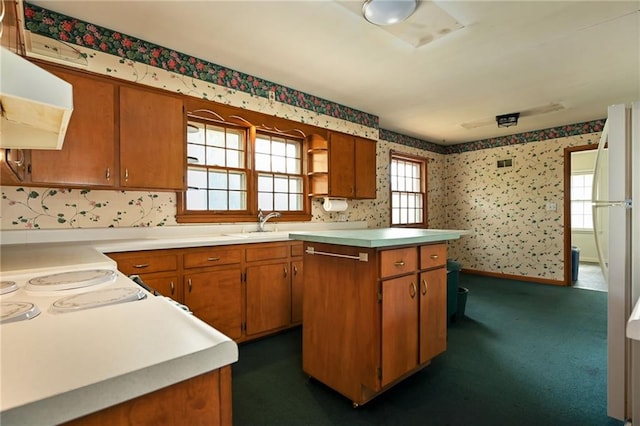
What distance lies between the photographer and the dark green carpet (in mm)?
1780

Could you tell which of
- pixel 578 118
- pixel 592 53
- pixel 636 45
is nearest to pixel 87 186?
pixel 592 53

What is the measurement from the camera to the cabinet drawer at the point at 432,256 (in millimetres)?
2109

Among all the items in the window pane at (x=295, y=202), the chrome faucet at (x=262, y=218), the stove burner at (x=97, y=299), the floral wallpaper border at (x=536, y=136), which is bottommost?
the stove burner at (x=97, y=299)

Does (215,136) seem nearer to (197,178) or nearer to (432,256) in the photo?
(197,178)

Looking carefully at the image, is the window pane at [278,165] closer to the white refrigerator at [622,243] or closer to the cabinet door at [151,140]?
the cabinet door at [151,140]

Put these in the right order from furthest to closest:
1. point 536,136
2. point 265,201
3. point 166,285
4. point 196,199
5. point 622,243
Result: point 536,136 → point 265,201 → point 196,199 → point 166,285 → point 622,243

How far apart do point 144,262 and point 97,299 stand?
1533 millimetres

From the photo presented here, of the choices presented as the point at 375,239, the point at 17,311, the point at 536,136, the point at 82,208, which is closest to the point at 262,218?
the point at 82,208

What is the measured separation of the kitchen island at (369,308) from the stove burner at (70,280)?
1161 millimetres

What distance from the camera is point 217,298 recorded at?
258cm

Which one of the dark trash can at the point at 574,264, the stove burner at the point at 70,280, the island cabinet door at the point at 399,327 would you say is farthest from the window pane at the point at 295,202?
the dark trash can at the point at 574,264

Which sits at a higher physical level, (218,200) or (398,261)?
(218,200)

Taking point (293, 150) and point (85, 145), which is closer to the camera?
point (85, 145)

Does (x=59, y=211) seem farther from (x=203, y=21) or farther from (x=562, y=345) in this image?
(x=562, y=345)
